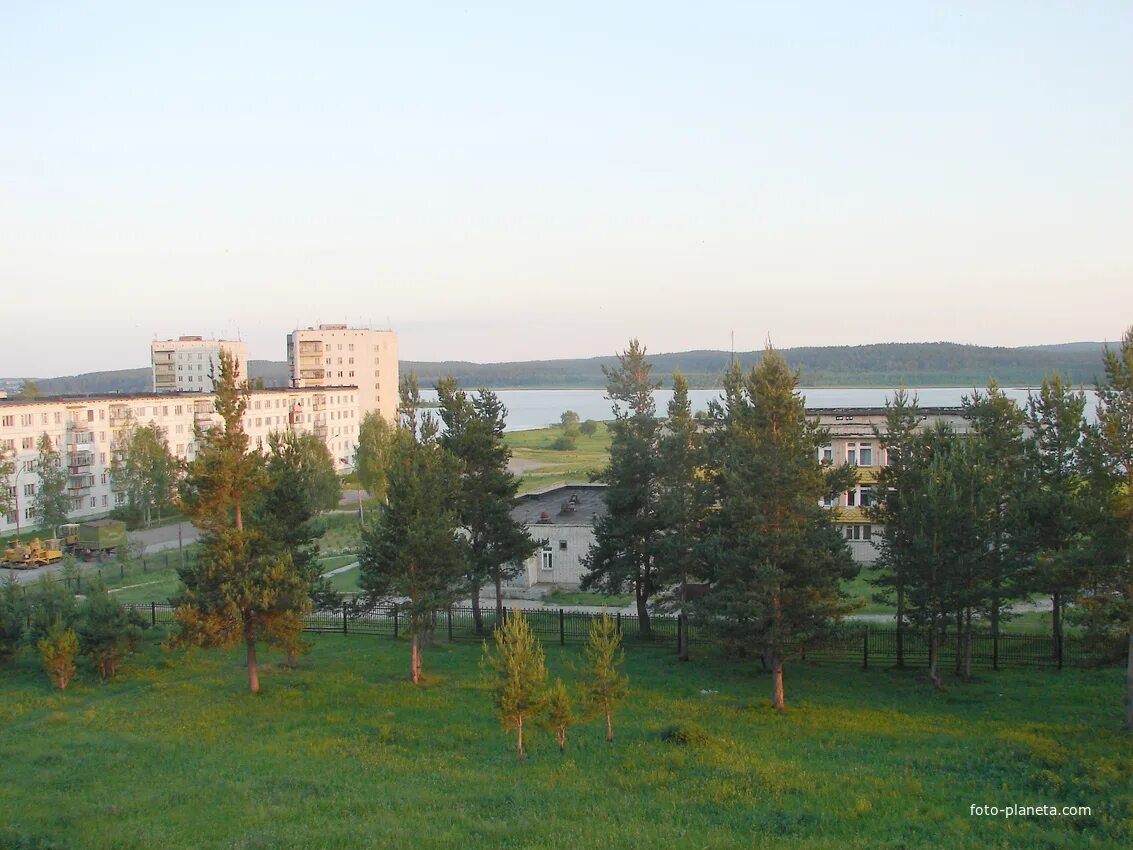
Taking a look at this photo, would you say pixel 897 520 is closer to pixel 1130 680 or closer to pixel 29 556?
pixel 1130 680

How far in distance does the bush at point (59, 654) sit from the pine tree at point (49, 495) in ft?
114

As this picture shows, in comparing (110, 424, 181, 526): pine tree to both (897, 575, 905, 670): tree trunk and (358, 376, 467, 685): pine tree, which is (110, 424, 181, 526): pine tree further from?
(897, 575, 905, 670): tree trunk

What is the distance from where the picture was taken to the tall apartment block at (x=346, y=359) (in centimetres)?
12012

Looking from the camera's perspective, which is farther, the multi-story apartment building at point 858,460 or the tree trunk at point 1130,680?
the multi-story apartment building at point 858,460

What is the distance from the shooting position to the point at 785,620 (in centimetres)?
1961

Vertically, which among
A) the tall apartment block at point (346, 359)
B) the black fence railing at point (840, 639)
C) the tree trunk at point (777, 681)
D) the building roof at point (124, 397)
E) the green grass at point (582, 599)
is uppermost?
the tall apartment block at point (346, 359)

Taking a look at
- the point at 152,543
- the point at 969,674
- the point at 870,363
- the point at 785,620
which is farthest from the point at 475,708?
the point at 870,363

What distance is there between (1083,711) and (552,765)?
469 inches

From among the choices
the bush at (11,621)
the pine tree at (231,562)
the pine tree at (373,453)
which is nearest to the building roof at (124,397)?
the pine tree at (373,453)

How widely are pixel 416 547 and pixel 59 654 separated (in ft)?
28.8

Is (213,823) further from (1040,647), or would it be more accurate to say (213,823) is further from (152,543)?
(152,543)

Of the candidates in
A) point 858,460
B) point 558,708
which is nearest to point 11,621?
point 558,708

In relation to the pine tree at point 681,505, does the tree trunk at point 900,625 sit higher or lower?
lower

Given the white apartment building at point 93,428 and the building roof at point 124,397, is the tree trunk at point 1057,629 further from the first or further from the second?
the building roof at point 124,397
